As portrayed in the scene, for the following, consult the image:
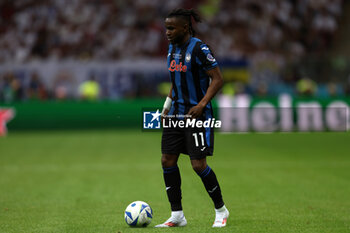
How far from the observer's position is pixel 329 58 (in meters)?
28.6

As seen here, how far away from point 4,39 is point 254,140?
14.8 meters

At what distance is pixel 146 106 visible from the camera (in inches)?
862

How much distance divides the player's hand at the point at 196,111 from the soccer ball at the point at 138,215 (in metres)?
1.17

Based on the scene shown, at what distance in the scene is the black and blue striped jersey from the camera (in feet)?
20.8

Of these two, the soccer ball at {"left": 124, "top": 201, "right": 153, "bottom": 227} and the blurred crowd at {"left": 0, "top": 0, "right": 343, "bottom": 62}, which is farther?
the blurred crowd at {"left": 0, "top": 0, "right": 343, "bottom": 62}

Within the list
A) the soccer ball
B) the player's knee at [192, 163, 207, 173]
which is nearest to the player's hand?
the player's knee at [192, 163, 207, 173]

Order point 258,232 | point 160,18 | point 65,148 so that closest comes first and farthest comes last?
point 258,232 < point 65,148 < point 160,18

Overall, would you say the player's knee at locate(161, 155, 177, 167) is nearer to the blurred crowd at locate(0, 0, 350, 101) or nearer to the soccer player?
the soccer player

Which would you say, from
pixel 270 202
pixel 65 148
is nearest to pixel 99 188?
pixel 270 202

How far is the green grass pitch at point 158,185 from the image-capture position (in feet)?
22.9

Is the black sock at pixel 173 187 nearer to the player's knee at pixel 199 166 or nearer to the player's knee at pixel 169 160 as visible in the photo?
the player's knee at pixel 169 160

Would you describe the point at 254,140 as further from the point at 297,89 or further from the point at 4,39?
the point at 4,39

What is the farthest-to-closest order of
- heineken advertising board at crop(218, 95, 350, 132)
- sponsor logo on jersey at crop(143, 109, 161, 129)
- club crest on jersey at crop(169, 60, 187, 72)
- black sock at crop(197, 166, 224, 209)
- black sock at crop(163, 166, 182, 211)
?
heineken advertising board at crop(218, 95, 350, 132), sponsor logo on jersey at crop(143, 109, 161, 129), black sock at crop(163, 166, 182, 211), black sock at crop(197, 166, 224, 209), club crest on jersey at crop(169, 60, 187, 72)

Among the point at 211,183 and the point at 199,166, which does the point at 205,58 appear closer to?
the point at 199,166
